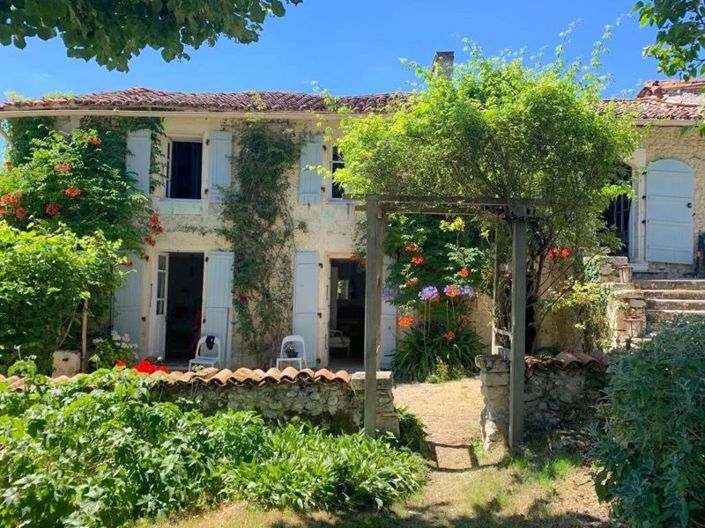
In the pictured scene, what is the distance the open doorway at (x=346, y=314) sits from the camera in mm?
11883

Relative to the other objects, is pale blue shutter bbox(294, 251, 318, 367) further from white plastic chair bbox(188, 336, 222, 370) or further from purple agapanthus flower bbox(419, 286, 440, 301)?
purple agapanthus flower bbox(419, 286, 440, 301)

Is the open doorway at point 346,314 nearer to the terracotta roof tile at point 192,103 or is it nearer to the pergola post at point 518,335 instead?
the terracotta roof tile at point 192,103

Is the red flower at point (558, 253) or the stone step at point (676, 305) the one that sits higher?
the red flower at point (558, 253)

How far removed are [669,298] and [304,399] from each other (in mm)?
6321

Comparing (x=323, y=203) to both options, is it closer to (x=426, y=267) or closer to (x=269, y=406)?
(x=426, y=267)

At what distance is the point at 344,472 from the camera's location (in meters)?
4.12

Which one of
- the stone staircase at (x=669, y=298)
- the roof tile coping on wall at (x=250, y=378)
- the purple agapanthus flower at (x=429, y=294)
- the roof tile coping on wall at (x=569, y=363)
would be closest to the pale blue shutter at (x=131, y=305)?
the roof tile coping on wall at (x=250, y=378)

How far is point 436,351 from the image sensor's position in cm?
888

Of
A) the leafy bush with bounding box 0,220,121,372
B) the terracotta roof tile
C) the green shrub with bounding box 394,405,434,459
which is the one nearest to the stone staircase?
the green shrub with bounding box 394,405,434,459

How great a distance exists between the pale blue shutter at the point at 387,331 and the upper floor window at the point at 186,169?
490 centimetres

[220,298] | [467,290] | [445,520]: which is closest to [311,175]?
[220,298]

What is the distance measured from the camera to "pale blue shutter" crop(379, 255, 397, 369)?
970 centimetres

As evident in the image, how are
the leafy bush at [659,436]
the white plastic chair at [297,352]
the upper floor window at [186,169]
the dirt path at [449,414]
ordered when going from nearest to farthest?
the leafy bush at [659,436] < the dirt path at [449,414] < the white plastic chair at [297,352] < the upper floor window at [186,169]

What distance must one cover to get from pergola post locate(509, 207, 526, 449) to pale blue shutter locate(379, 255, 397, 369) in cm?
457
